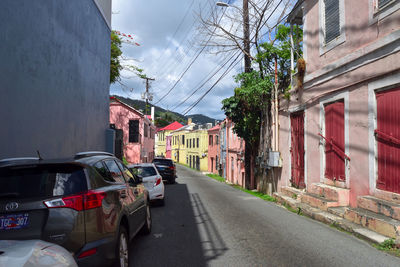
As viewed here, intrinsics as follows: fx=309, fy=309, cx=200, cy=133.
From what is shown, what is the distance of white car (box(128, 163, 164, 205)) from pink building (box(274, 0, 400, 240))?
4.66 metres

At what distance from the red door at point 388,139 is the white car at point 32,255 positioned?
6667mm

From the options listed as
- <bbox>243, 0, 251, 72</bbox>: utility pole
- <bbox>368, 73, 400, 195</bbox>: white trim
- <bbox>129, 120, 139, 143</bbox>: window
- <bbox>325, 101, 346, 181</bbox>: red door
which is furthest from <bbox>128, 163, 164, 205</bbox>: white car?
<bbox>129, 120, 139, 143</bbox>: window

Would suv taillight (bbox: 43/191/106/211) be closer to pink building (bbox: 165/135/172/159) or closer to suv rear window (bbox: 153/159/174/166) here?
suv rear window (bbox: 153/159/174/166)

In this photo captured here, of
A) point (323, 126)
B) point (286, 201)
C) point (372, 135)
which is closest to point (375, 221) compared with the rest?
point (372, 135)

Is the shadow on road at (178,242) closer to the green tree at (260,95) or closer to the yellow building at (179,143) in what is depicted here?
the green tree at (260,95)

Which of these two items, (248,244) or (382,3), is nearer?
(248,244)

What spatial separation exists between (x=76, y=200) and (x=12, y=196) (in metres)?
0.70

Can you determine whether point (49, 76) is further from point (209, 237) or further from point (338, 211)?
point (338, 211)

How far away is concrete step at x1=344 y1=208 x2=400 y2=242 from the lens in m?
5.61

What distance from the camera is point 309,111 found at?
34.4 feet

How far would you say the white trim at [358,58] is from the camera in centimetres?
663

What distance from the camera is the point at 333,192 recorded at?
328 inches

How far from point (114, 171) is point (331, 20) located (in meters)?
7.90

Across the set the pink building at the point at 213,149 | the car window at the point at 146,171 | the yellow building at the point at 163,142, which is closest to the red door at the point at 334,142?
the car window at the point at 146,171
